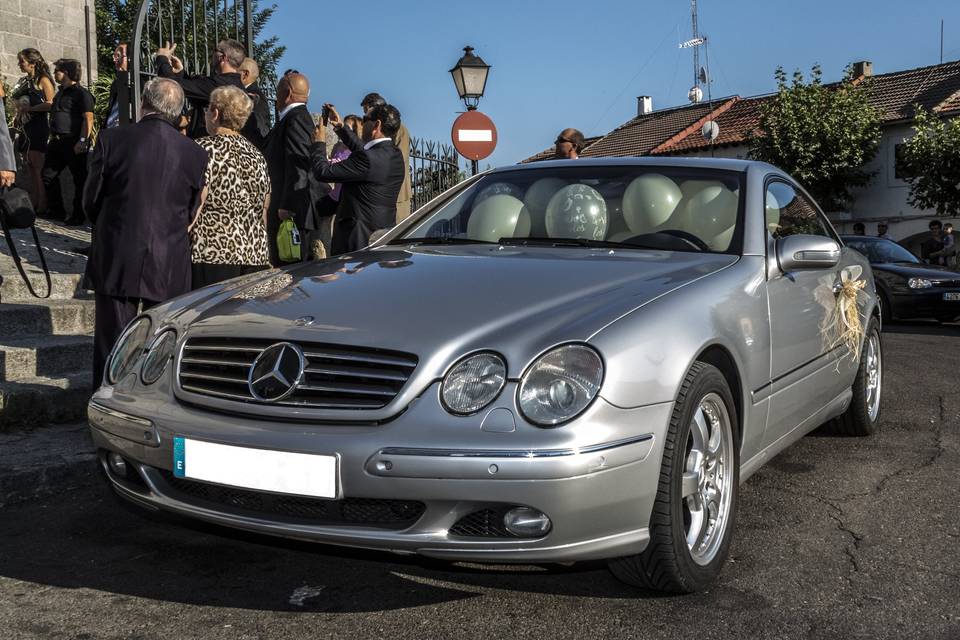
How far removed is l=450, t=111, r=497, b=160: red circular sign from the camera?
13.5m

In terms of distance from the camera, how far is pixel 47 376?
598cm

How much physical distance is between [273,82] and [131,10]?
673cm

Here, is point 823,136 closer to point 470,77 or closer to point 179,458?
point 470,77

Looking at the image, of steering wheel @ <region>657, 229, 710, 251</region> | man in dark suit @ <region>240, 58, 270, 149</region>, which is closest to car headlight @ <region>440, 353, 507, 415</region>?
steering wheel @ <region>657, 229, 710, 251</region>

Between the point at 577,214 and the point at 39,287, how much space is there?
4.73 meters

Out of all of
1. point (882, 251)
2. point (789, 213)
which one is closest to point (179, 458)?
Result: point (789, 213)

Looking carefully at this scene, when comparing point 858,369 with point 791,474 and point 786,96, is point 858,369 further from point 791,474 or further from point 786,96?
point 786,96

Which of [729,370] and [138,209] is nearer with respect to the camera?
[729,370]

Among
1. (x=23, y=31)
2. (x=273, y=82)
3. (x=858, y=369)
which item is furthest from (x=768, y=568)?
(x=23, y=31)

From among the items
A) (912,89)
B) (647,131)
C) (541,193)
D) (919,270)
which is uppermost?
(912,89)

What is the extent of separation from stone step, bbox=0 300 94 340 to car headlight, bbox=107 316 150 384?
3.16 m

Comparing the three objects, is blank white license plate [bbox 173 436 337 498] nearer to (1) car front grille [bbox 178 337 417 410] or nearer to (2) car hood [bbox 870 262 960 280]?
(1) car front grille [bbox 178 337 417 410]

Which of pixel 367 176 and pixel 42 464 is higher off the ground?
pixel 367 176

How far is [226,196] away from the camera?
5.57 metres
